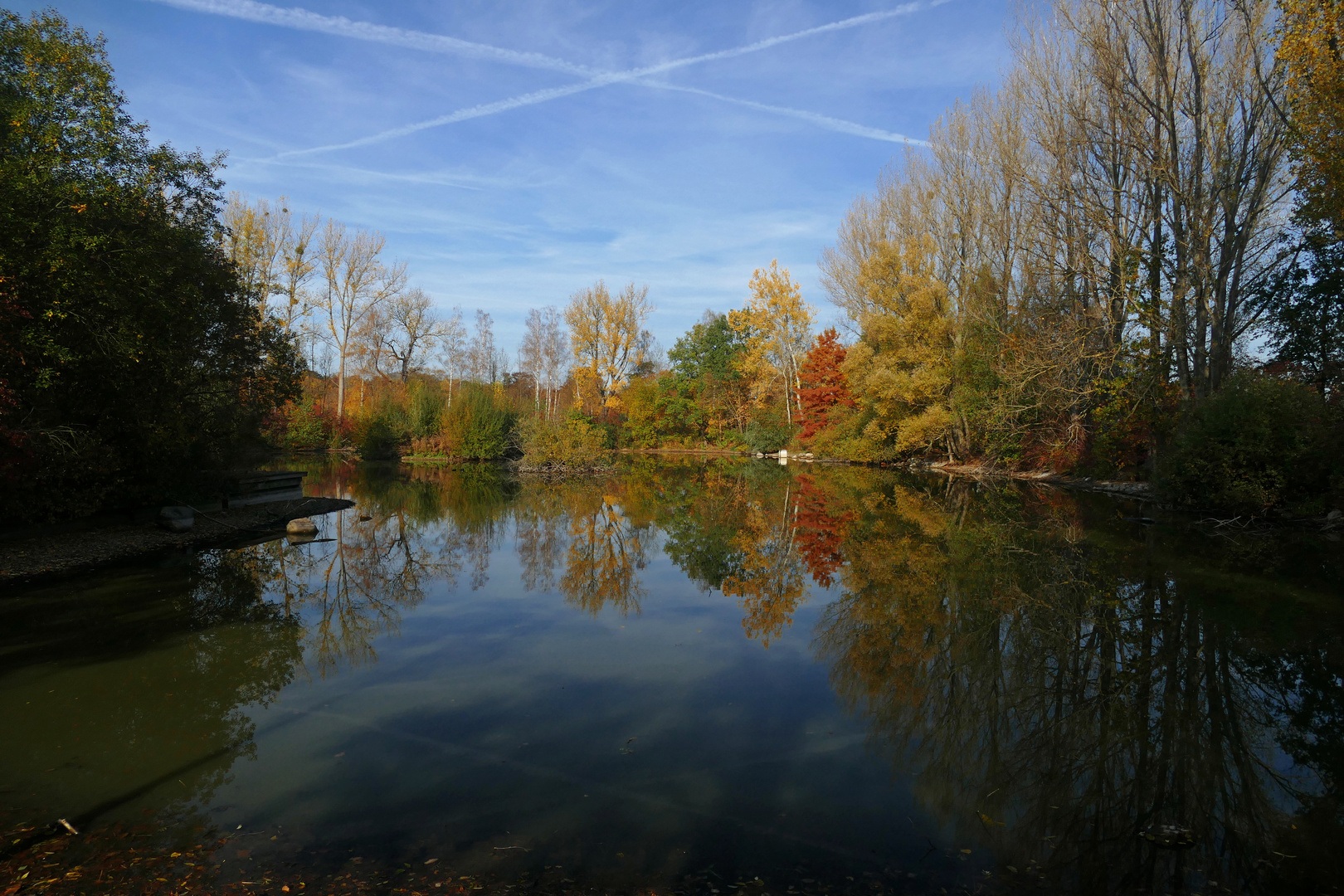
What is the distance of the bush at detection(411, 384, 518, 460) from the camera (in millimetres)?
32906

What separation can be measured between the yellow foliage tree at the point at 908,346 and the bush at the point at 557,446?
36.3ft

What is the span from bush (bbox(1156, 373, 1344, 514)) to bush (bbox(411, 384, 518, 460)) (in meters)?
26.7

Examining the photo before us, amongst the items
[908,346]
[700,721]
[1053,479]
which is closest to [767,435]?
[908,346]

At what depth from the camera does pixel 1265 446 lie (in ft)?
39.5

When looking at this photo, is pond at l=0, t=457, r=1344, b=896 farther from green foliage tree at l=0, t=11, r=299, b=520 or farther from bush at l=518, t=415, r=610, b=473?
bush at l=518, t=415, r=610, b=473

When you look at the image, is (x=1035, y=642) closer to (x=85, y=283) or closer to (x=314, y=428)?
(x=85, y=283)

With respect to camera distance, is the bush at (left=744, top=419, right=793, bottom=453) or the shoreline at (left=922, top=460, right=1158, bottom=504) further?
the bush at (left=744, top=419, right=793, bottom=453)

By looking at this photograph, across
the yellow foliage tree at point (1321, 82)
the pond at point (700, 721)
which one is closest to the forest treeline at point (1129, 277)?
the yellow foliage tree at point (1321, 82)

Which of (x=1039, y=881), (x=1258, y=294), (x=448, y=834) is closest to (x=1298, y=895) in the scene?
(x=1039, y=881)

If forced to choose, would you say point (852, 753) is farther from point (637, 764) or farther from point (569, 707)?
point (569, 707)

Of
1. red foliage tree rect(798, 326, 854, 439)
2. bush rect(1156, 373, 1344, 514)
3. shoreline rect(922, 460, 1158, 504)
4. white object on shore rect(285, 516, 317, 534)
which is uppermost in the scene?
red foliage tree rect(798, 326, 854, 439)

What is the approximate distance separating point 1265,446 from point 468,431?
94.7 feet

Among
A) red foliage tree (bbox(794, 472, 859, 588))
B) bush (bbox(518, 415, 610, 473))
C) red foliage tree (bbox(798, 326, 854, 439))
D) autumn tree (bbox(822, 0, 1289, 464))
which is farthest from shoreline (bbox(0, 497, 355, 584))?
red foliage tree (bbox(798, 326, 854, 439))

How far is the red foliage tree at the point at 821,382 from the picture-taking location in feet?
119
